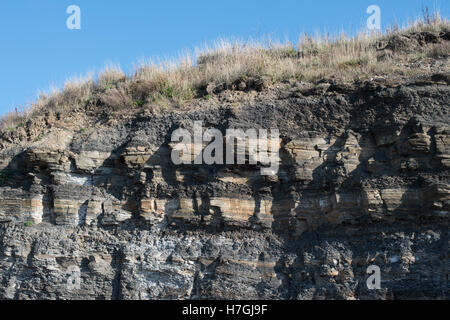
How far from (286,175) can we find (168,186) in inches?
86.4

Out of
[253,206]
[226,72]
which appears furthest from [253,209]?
[226,72]

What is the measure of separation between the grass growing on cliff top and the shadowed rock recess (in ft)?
2.33

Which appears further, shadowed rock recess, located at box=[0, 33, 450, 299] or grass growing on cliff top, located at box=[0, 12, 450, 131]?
grass growing on cliff top, located at box=[0, 12, 450, 131]

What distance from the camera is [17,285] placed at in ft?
32.4

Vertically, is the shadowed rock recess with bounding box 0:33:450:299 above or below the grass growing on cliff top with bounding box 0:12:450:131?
below

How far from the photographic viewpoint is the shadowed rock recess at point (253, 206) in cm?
918

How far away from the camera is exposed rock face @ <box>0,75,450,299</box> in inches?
361

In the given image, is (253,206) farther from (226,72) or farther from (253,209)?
(226,72)

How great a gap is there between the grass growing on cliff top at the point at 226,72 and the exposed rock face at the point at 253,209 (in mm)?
962

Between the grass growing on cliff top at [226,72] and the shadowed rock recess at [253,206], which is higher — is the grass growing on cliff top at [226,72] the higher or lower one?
the higher one

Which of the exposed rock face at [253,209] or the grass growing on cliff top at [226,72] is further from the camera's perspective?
the grass growing on cliff top at [226,72]

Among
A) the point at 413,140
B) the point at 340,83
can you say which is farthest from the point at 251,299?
the point at 340,83

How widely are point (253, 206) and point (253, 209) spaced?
0.18 ft

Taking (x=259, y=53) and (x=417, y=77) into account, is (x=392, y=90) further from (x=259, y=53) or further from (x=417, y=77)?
(x=259, y=53)
